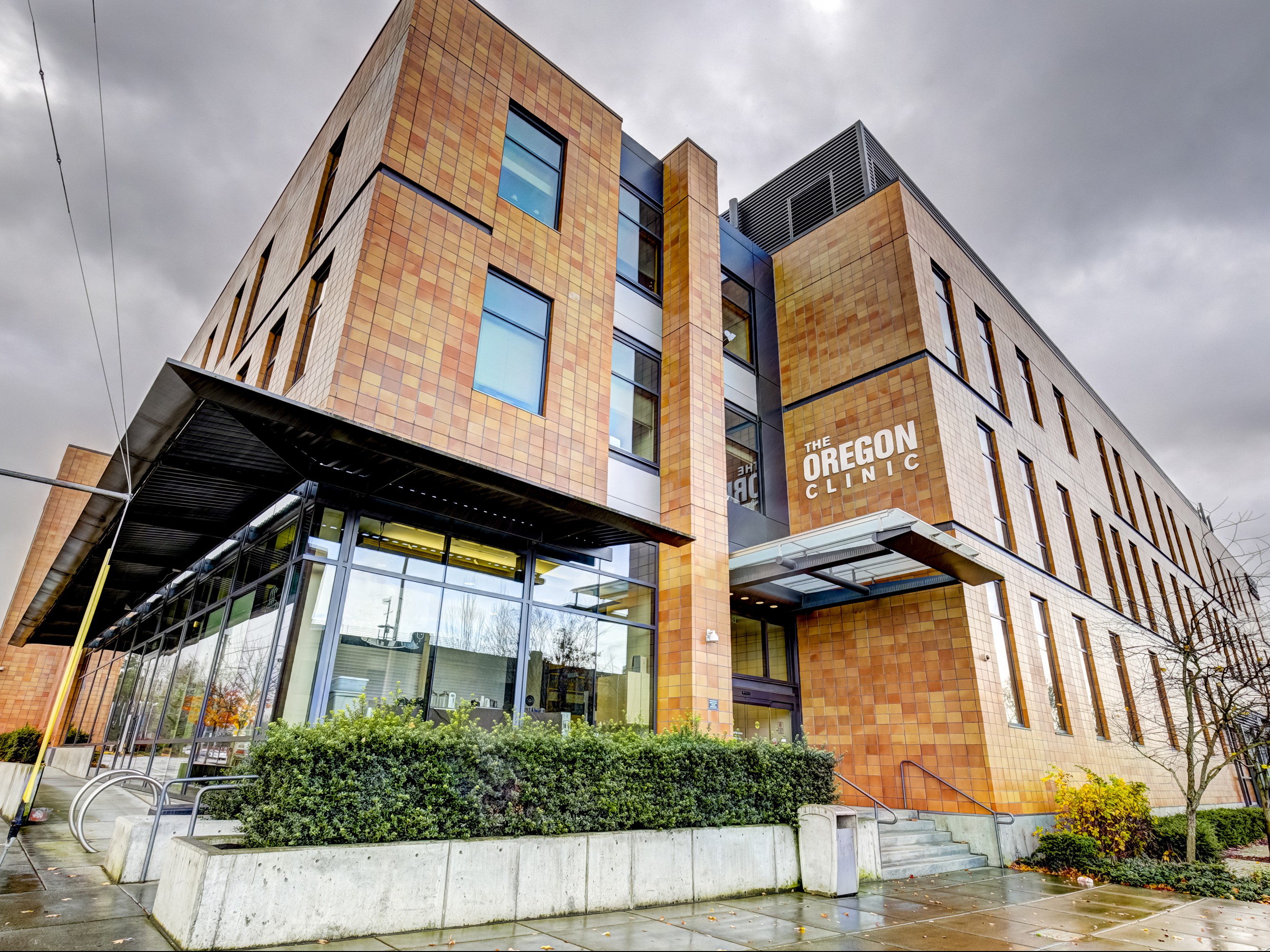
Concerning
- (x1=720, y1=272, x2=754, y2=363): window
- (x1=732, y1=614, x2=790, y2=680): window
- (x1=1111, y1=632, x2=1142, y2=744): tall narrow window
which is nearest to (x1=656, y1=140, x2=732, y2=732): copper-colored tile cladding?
(x1=720, y1=272, x2=754, y2=363): window

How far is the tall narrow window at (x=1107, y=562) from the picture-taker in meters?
21.8

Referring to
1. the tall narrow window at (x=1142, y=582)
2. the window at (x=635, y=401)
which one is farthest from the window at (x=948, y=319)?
the tall narrow window at (x=1142, y=582)

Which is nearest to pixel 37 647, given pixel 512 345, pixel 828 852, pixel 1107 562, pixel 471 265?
pixel 512 345

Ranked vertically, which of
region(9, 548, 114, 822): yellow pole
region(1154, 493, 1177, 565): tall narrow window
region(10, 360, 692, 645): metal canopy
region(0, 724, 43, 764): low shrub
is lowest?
region(0, 724, 43, 764): low shrub

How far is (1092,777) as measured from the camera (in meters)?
12.5

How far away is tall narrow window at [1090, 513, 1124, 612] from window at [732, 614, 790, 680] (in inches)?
508

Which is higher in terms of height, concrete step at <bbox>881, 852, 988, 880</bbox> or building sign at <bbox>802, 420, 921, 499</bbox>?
building sign at <bbox>802, 420, 921, 499</bbox>

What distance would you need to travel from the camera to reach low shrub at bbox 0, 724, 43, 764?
19.4m

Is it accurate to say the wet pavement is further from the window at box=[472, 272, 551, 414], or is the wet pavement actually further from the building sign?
the building sign

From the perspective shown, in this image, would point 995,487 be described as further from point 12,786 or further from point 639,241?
point 12,786

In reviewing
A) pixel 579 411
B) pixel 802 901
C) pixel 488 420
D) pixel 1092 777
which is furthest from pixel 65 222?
pixel 1092 777

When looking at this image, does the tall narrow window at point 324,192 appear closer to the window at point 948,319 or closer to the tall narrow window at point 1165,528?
the window at point 948,319

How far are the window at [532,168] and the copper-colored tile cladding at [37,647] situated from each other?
78.2 feet

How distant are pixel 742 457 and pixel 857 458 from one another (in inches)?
106
